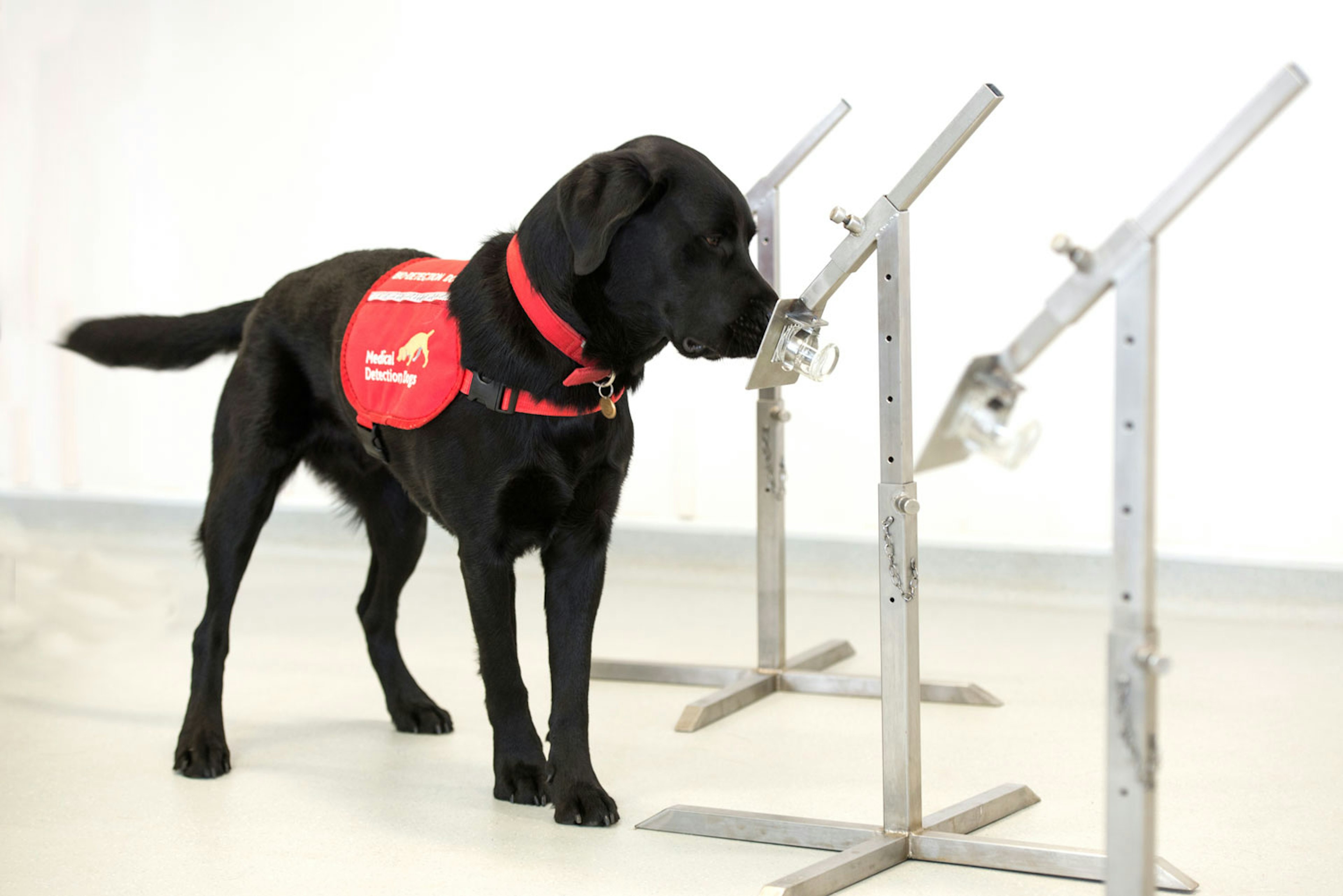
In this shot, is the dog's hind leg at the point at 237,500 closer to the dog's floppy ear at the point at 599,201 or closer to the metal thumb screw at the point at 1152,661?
the dog's floppy ear at the point at 599,201

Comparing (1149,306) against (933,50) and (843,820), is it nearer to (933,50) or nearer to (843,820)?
(843,820)

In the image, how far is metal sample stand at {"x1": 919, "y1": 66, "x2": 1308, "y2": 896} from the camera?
1339 millimetres

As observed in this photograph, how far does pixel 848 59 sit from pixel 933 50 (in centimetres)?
29

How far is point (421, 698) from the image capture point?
294 centimetres

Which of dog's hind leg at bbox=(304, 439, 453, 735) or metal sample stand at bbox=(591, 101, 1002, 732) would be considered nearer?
dog's hind leg at bbox=(304, 439, 453, 735)

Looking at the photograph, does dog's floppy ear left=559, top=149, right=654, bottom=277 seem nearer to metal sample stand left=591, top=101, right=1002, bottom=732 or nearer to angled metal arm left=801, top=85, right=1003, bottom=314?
angled metal arm left=801, top=85, right=1003, bottom=314

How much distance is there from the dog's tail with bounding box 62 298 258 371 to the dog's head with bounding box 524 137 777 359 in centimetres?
115

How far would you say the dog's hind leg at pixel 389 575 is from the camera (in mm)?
2910

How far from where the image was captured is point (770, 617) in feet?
10.7

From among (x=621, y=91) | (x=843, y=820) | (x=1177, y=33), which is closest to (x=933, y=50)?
(x=1177, y=33)

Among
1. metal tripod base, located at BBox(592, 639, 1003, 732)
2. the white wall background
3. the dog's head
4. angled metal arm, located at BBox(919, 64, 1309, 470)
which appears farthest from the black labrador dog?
the white wall background

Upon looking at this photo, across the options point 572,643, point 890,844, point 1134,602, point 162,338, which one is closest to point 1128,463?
point 1134,602

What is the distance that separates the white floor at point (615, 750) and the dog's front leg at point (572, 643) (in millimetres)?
88

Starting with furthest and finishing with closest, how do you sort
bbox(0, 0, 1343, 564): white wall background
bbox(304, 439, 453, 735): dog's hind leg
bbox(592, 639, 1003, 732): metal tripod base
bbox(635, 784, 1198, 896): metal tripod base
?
bbox(0, 0, 1343, 564): white wall background < bbox(592, 639, 1003, 732): metal tripod base < bbox(304, 439, 453, 735): dog's hind leg < bbox(635, 784, 1198, 896): metal tripod base
